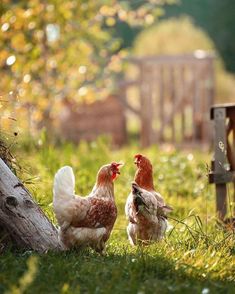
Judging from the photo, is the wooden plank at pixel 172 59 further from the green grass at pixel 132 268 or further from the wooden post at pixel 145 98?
the green grass at pixel 132 268

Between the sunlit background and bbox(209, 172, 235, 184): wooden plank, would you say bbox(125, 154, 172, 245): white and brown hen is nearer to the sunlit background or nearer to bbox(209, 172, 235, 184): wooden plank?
the sunlit background

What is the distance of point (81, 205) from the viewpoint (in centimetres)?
596

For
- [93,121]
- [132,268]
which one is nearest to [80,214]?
[132,268]

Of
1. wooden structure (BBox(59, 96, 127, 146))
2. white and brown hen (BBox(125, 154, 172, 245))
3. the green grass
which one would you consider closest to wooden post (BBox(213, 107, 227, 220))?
the green grass

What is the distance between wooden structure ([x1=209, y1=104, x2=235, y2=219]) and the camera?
7.89 m

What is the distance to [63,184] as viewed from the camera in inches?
228

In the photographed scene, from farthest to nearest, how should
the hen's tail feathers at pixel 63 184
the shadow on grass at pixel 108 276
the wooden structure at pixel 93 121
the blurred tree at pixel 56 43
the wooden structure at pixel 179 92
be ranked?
the wooden structure at pixel 93 121 < the wooden structure at pixel 179 92 < the blurred tree at pixel 56 43 < the hen's tail feathers at pixel 63 184 < the shadow on grass at pixel 108 276

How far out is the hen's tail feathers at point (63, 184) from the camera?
18.9 feet

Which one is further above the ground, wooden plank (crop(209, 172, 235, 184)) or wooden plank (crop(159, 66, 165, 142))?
wooden plank (crop(159, 66, 165, 142))

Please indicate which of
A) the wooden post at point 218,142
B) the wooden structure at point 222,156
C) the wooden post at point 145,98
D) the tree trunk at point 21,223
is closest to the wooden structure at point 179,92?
the wooden post at point 145,98

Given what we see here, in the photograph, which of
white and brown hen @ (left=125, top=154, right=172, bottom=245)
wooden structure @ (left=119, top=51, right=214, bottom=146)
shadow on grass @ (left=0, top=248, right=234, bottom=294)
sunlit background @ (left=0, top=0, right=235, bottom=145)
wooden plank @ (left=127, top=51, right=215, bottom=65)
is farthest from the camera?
wooden structure @ (left=119, top=51, right=214, bottom=146)

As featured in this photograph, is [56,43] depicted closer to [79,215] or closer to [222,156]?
[222,156]

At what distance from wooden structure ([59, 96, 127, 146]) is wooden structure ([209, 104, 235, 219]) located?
1422cm

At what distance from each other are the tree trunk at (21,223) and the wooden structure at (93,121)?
1645cm
